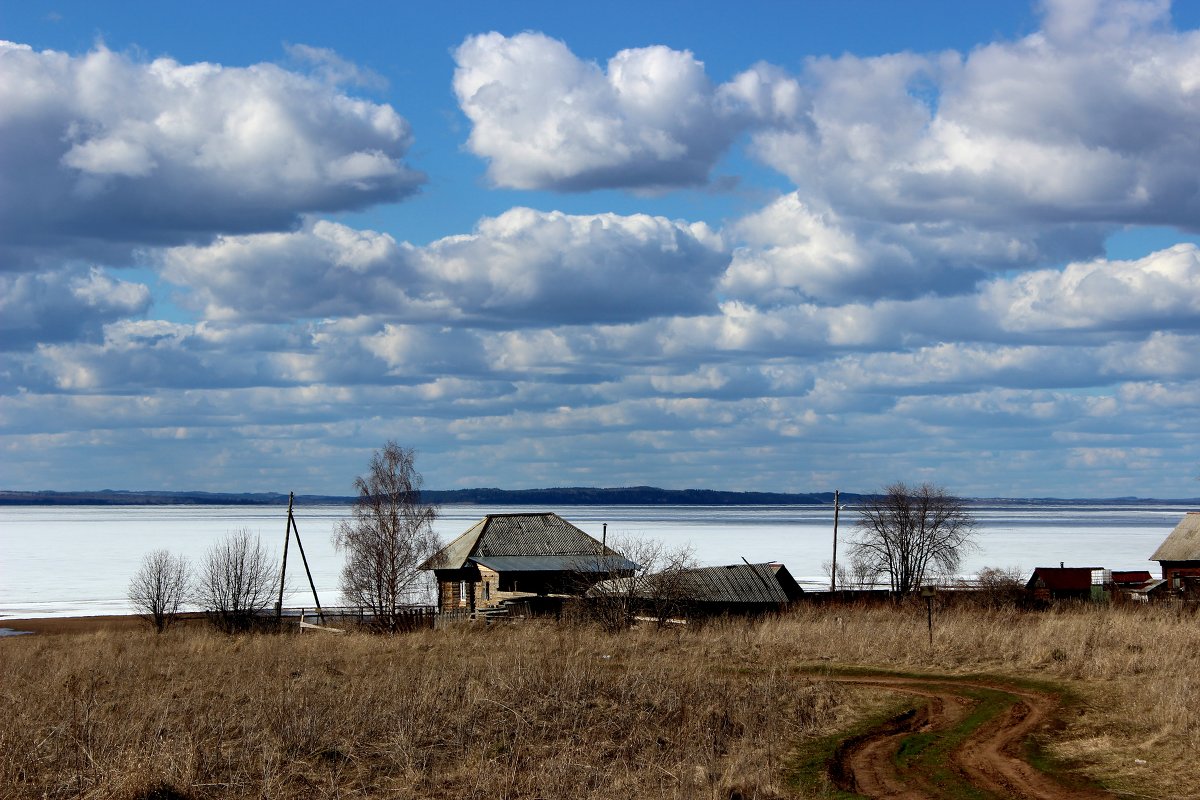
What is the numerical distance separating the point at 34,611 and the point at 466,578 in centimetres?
2669

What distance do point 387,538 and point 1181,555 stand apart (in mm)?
39860

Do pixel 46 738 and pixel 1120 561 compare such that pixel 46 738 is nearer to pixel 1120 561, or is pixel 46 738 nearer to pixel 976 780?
pixel 976 780

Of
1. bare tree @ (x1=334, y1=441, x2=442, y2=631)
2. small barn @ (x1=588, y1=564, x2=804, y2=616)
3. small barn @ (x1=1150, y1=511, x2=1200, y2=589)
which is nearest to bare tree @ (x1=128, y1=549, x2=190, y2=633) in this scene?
bare tree @ (x1=334, y1=441, x2=442, y2=631)

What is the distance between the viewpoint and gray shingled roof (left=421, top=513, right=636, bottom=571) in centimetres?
5388

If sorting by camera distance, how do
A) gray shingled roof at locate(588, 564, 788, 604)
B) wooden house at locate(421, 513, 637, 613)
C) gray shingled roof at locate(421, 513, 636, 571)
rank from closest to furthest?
gray shingled roof at locate(588, 564, 788, 604)
wooden house at locate(421, 513, 637, 613)
gray shingled roof at locate(421, 513, 636, 571)

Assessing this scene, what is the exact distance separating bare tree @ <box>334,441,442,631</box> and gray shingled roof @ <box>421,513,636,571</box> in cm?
170

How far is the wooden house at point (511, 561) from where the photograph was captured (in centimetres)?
A: 5266

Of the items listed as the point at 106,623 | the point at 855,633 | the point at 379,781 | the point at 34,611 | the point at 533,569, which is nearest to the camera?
the point at 379,781

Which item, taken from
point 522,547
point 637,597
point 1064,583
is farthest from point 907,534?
point 637,597

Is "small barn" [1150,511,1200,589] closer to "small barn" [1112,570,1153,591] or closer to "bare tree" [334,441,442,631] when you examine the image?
"small barn" [1112,570,1153,591]

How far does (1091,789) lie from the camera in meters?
15.1

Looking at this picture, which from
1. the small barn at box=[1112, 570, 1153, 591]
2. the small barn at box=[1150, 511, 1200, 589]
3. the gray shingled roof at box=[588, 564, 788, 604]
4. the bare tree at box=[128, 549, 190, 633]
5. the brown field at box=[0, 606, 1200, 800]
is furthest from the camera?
the small barn at box=[1112, 570, 1153, 591]

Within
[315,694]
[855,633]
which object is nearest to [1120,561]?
[855,633]

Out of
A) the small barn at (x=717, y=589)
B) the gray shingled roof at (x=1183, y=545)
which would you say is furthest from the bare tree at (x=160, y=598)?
the gray shingled roof at (x=1183, y=545)
